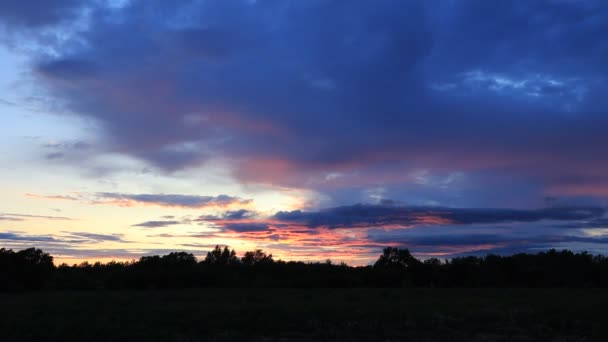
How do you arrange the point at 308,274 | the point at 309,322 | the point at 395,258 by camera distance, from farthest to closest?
the point at 395,258 < the point at 308,274 < the point at 309,322

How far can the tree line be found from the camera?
A: 44.6m

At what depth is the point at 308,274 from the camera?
60344 millimetres

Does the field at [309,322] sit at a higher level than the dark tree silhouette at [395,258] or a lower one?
lower

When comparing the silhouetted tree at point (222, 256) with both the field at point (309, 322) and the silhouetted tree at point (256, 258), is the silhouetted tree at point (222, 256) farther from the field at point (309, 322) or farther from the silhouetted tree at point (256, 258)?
the field at point (309, 322)

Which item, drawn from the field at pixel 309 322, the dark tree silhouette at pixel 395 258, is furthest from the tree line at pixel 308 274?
the field at pixel 309 322

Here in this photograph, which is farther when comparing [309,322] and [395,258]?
[395,258]

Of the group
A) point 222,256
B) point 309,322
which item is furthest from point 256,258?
point 309,322

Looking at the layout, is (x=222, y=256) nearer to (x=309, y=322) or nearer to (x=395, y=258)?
(x=395, y=258)

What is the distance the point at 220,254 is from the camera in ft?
268

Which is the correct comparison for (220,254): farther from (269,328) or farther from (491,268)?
(269,328)

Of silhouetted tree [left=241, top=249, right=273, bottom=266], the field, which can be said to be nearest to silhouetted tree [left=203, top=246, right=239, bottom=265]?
silhouetted tree [left=241, top=249, right=273, bottom=266]

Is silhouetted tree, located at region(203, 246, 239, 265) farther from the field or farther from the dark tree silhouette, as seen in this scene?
the field

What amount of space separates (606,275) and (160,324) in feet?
160

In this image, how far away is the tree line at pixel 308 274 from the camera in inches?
1754
